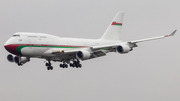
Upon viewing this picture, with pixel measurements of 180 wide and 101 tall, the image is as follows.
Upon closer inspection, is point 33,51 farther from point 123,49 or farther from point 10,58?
point 123,49

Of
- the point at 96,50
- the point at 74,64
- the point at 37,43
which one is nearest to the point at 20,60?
the point at 37,43

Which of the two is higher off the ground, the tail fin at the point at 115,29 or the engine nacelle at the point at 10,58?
the tail fin at the point at 115,29

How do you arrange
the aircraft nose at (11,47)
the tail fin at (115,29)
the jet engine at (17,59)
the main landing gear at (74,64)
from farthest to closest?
the tail fin at (115,29) → the main landing gear at (74,64) → the jet engine at (17,59) → the aircraft nose at (11,47)

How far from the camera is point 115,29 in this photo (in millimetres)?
86062

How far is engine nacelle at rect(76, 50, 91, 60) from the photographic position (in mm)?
70969

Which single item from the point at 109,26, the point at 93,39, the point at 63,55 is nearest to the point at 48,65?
the point at 63,55

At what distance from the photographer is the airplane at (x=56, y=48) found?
68.9 meters

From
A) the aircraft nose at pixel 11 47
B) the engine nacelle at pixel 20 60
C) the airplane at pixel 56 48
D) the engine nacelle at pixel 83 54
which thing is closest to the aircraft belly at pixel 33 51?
the airplane at pixel 56 48

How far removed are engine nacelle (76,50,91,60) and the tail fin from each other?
1308 centimetres

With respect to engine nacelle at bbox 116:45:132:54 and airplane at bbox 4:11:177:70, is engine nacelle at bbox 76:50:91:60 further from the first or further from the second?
engine nacelle at bbox 116:45:132:54

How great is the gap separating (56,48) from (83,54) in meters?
5.41

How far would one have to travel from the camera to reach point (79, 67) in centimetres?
7869

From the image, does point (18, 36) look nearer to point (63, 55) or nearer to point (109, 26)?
point (63, 55)

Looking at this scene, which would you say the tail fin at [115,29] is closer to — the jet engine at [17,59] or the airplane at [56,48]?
the airplane at [56,48]
